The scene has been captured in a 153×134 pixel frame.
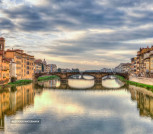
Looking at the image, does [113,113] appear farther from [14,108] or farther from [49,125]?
[14,108]

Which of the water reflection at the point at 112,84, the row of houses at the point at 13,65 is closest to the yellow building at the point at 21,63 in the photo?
the row of houses at the point at 13,65

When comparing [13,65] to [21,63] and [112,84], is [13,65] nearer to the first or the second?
[21,63]

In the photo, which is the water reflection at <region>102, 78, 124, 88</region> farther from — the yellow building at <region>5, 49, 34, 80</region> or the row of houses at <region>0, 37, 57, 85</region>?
the yellow building at <region>5, 49, 34, 80</region>

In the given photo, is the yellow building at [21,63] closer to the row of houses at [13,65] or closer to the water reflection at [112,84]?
the row of houses at [13,65]

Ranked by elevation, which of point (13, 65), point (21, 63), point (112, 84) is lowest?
point (112, 84)

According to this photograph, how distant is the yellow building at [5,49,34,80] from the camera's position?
2867 inches

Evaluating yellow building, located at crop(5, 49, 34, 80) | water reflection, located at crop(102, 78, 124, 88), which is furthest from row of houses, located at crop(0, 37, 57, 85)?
water reflection, located at crop(102, 78, 124, 88)

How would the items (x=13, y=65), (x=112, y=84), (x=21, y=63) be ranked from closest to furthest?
(x=13, y=65), (x=21, y=63), (x=112, y=84)

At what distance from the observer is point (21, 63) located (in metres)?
81.2

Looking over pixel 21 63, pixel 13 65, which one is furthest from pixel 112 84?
pixel 13 65

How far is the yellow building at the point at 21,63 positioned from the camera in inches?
2867

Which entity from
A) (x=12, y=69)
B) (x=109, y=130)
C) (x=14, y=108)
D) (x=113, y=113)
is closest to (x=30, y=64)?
(x=12, y=69)

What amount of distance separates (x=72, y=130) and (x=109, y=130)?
3.62 meters

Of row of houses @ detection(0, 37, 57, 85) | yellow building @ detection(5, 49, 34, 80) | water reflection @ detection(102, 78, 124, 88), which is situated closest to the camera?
row of houses @ detection(0, 37, 57, 85)
